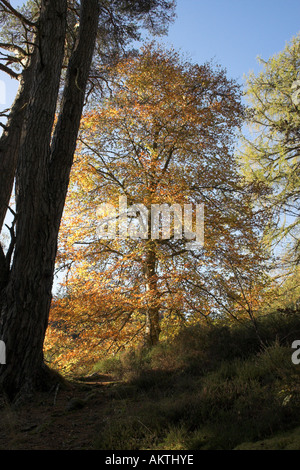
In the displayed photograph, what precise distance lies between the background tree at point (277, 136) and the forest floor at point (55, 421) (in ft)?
28.6

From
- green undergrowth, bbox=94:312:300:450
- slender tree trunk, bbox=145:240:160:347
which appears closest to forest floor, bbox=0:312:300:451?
green undergrowth, bbox=94:312:300:450

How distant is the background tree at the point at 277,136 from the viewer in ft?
39.9

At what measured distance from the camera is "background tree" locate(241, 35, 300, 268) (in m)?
12.2

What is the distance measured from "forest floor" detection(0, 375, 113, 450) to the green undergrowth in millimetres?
192

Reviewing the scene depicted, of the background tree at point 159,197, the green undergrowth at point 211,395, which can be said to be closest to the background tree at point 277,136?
the background tree at point 159,197

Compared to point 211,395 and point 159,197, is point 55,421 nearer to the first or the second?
point 211,395

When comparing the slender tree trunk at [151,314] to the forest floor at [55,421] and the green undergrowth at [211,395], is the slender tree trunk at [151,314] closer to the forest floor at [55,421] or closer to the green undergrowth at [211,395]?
the green undergrowth at [211,395]

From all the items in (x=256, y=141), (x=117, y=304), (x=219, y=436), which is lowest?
(x=219, y=436)

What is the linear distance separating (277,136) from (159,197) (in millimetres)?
7434

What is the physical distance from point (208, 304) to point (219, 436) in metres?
4.94

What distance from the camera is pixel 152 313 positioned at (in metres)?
9.30
